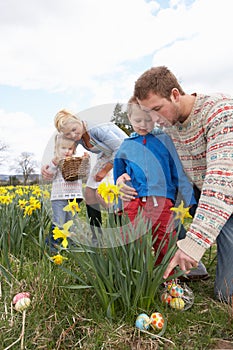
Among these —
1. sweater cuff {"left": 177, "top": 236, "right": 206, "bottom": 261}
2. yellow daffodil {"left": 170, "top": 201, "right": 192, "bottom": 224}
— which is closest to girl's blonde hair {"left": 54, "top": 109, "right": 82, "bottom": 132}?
yellow daffodil {"left": 170, "top": 201, "right": 192, "bottom": 224}

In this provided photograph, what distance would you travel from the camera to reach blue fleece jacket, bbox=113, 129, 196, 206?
222cm

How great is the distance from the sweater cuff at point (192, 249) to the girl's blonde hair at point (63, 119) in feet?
3.19

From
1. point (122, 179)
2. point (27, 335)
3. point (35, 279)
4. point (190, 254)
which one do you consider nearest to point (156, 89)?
point (122, 179)

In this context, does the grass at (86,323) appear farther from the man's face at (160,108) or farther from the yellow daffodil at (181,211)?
the man's face at (160,108)

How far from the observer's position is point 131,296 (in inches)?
63.6

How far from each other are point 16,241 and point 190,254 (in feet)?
4.58

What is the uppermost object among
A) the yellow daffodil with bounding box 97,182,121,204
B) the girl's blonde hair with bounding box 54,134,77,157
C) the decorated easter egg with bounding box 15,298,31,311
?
the girl's blonde hair with bounding box 54,134,77,157

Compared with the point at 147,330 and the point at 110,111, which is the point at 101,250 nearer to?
the point at 147,330

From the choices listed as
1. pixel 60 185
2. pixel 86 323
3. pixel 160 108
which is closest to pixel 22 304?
pixel 86 323

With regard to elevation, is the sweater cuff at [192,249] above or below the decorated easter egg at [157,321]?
above

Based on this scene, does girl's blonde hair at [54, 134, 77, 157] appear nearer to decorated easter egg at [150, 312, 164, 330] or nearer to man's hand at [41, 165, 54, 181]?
man's hand at [41, 165, 54, 181]

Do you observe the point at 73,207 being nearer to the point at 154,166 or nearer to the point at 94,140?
the point at 94,140

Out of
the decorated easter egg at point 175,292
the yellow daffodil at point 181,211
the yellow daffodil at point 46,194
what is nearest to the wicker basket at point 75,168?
the yellow daffodil at point 46,194

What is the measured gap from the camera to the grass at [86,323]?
1.41 metres
